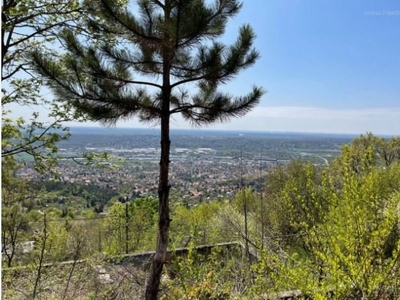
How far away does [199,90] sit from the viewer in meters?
2.98

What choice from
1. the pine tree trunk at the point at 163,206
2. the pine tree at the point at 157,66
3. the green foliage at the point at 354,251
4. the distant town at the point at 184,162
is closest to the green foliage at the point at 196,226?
the distant town at the point at 184,162

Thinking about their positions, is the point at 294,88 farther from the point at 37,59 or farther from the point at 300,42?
the point at 37,59

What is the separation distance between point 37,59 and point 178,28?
3.58ft

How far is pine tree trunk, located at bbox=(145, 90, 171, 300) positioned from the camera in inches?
115

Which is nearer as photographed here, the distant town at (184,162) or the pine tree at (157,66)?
the pine tree at (157,66)

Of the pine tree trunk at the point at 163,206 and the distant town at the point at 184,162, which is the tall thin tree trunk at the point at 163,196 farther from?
the distant town at the point at 184,162

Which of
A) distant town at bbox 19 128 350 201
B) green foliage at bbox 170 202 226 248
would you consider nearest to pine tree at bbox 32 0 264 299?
distant town at bbox 19 128 350 201

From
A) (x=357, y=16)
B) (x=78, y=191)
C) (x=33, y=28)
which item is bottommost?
(x=78, y=191)

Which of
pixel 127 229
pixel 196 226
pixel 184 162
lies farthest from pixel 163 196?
pixel 127 229

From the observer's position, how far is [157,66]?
9.44 feet

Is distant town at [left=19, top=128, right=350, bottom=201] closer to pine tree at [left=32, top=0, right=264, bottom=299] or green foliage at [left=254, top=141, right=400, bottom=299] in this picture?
pine tree at [left=32, top=0, right=264, bottom=299]

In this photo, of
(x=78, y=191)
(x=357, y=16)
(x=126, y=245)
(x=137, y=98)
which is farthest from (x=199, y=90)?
(x=126, y=245)

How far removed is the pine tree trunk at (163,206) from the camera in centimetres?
292

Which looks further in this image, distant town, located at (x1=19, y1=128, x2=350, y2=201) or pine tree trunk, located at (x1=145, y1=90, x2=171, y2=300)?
distant town, located at (x1=19, y1=128, x2=350, y2=201)
